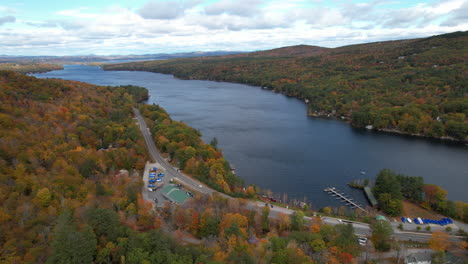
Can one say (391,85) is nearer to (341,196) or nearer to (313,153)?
(313,153)

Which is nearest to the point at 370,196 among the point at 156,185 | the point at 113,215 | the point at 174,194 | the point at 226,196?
the point at 226,196

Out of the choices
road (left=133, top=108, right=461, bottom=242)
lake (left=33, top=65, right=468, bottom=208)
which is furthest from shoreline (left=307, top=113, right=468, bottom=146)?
road (left=133, top=108, right=461, bottom=242)

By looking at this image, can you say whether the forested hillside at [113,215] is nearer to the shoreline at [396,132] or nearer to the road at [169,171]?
the road at [169,171]

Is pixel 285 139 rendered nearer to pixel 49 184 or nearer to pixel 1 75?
pixel 49 184

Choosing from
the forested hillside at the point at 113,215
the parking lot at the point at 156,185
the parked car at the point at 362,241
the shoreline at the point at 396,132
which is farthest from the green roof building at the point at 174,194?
the shoreline at the point at 396,132

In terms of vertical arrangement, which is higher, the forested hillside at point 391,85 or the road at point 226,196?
the forested hillside at point 391,85

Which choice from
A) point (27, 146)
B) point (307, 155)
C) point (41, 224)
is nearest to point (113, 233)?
point (41, 224)
